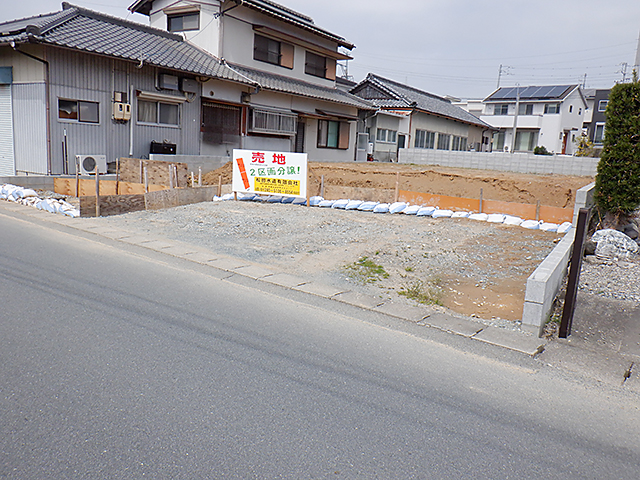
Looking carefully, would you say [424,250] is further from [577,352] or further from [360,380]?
[360,380]

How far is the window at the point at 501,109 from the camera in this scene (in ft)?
161

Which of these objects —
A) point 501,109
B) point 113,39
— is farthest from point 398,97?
point 113,39

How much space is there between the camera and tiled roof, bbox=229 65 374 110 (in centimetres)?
2162

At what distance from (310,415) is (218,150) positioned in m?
18.5

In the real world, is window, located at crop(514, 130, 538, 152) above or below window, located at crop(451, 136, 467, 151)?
above

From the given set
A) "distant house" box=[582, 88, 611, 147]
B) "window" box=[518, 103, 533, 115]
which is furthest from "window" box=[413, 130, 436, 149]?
"distant house" box=[582, 88, 611, 147]

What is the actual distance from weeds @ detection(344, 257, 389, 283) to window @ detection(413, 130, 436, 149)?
2844 cm

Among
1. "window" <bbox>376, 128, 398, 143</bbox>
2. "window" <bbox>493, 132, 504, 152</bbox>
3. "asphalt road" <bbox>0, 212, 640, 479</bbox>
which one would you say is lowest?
"asphalt road" <bbox>0, 212, 640, 479</bbox>

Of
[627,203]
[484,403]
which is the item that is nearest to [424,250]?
[627,203]

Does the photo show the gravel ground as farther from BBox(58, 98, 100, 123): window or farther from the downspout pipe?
BBox(58, 98, 100, 123): window

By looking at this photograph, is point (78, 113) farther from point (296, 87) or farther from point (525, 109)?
point (525, 109)

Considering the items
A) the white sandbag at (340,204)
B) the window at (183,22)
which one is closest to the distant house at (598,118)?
the window at (183,22)

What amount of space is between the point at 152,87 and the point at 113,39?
189 centimetres

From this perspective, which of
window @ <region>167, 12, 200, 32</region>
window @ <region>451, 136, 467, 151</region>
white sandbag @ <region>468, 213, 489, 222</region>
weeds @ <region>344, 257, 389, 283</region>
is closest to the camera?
weeds @ <region>344, 257, 389, 283</region>
